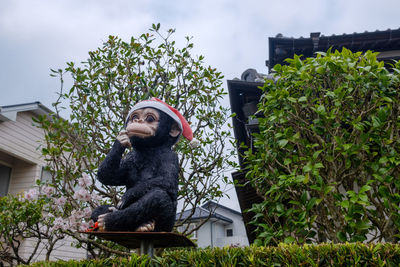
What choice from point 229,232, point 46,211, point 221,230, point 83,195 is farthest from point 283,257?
point 229,232

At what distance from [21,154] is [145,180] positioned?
812cm

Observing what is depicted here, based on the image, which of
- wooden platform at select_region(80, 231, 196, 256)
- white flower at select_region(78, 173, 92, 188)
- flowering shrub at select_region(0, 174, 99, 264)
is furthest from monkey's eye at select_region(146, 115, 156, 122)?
flowering shrub at select_region(0, 174, 99, 264)

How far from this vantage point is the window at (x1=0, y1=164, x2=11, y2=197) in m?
9.98

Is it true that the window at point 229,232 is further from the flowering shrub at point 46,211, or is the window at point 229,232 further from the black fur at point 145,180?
the black fur at point 145,180

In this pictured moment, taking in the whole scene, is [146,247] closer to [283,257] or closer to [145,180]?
[145,180]

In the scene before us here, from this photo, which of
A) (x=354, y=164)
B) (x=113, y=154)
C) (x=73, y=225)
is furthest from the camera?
(x=73, y=225)

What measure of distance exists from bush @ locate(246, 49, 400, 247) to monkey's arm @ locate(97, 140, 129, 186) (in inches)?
75.2

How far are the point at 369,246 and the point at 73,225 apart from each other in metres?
4.19

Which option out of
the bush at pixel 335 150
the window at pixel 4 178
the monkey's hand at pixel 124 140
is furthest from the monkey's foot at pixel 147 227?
the window at pixel 4 178

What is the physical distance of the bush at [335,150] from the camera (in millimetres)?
3670

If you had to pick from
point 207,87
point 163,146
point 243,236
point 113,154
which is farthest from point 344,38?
point 243,236

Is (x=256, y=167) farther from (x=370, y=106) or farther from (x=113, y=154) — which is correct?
(x=113, y=154)

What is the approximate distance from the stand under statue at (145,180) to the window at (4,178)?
8.63m

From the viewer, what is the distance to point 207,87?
5973 millimetres
